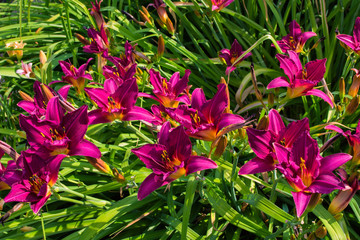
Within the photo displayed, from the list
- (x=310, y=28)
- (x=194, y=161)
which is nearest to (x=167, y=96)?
(x=194, y=161)

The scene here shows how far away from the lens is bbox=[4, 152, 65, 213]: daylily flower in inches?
44.6

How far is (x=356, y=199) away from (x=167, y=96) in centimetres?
110

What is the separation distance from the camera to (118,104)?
133 cm

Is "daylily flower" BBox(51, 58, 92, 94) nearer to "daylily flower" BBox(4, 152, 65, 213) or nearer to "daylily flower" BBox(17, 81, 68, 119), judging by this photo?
"daylily flower" BBox(17, 81, 68, 119)

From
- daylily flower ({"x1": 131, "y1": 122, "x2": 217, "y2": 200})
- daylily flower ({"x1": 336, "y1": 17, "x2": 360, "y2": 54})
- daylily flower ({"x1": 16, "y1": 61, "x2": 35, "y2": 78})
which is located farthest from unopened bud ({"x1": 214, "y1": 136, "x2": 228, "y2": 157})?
daylily flower ({"x1": 16, "y1": 61, "x2": 35, "y2": 78})

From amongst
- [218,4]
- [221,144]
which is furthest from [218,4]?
[221,144]

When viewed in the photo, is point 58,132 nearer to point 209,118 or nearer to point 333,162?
point 209,118

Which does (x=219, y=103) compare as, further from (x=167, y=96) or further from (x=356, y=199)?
(x=356, y=199)

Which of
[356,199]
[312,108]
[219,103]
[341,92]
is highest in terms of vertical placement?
[219,103]

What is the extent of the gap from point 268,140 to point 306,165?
142mm

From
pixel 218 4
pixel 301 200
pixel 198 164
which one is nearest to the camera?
pixel 301 200

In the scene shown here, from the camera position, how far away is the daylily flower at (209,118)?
3.78 feet

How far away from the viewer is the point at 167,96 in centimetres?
142

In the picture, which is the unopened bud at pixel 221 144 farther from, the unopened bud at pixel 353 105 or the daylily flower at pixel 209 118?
the unopened bud at pixel 353 105
